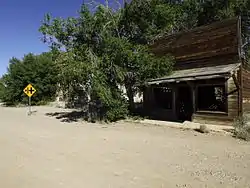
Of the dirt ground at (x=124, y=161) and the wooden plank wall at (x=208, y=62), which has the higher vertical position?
the wooden plank wall at (x=208, y=62)

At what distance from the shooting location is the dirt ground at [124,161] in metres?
5.93

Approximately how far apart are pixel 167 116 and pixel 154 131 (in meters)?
5.27

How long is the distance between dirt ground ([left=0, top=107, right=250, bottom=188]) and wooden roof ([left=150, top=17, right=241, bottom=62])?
6.50 metres

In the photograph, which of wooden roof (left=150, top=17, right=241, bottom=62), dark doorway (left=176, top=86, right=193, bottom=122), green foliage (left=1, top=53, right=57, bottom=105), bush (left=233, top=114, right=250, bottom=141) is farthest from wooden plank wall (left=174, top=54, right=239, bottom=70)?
green foliage (left=1, top=53, right=57, bottom=105)

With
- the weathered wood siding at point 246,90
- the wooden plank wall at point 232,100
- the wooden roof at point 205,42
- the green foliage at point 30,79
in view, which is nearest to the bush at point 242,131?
the wooden plank wall at point 232,100

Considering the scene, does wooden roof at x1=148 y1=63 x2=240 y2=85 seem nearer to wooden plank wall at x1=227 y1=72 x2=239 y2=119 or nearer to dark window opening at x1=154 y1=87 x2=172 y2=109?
wooden plank wall at x1=227 y1=72 x2=239 y2=119

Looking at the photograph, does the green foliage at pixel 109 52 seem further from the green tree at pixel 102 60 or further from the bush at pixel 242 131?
the bush at pixel 242 131

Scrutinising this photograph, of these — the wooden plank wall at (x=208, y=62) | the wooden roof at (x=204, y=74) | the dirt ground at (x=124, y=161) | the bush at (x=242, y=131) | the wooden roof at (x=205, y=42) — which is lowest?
the dirt ground at (x=124, y=161)

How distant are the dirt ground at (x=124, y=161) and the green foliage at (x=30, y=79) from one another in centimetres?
2571

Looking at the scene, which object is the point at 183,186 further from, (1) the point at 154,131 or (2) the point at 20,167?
(1) the point at 154,131

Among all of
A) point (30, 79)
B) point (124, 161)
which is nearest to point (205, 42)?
point (124, 161)

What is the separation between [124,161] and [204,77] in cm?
812

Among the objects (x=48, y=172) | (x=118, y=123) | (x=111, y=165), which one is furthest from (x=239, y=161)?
(x=118, y=123)

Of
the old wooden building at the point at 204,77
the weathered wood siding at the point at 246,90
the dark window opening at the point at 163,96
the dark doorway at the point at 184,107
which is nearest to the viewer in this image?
the old wooden building at the point at 204,77
